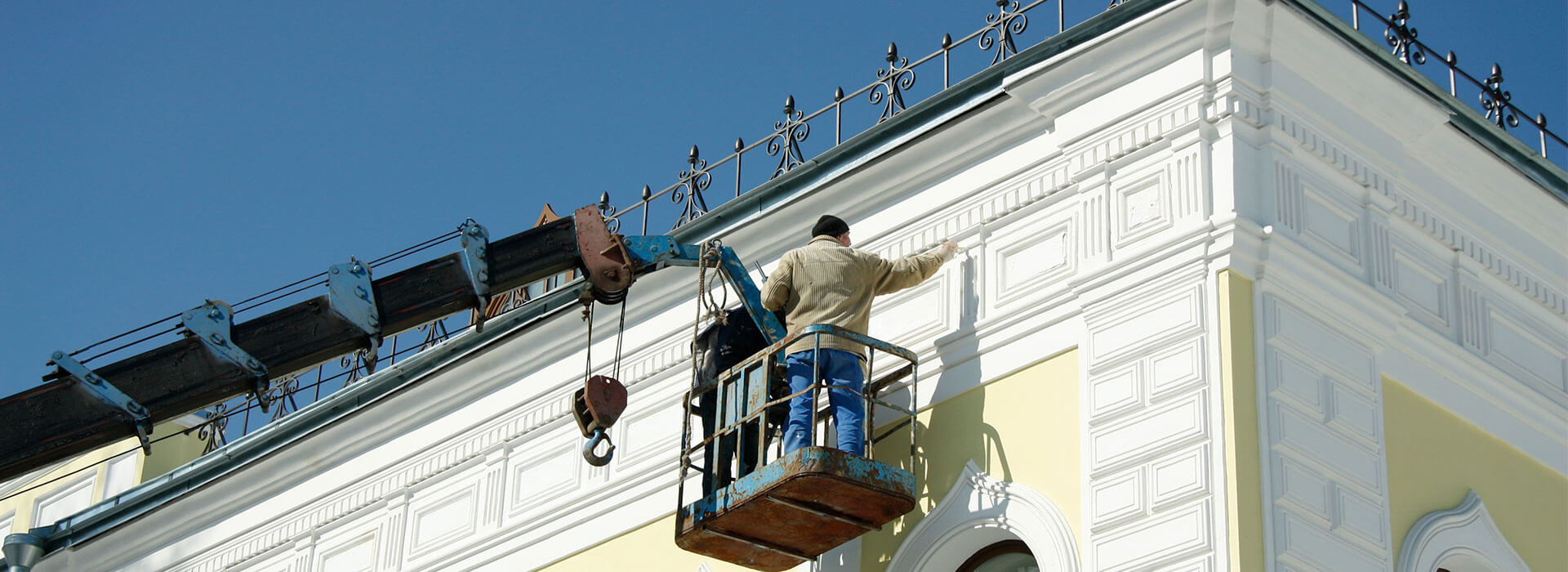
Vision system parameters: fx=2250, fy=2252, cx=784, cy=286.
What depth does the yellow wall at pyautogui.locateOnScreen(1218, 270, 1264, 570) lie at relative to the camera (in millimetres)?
11430

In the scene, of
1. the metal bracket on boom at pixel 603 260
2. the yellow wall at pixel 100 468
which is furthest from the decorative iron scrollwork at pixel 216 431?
the metal bracket on boom at pixel 603 260

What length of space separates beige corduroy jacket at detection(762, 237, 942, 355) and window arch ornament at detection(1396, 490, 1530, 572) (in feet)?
10.4

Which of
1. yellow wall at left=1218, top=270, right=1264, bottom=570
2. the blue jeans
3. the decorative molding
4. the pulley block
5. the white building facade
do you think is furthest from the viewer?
the pulley block

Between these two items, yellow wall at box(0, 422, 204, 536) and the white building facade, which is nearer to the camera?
the white building facade

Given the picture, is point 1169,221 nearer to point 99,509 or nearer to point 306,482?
point 306,482

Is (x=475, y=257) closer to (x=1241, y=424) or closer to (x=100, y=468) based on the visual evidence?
(x=1241, y=424)

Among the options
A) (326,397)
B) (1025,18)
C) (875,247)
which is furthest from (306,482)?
(1025,18)

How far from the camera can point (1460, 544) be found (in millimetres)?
12789

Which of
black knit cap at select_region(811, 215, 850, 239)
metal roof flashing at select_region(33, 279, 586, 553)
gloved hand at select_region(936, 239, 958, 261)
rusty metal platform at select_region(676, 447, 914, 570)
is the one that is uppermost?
metal roof flashing at select_region(33, 279, 586, 553)

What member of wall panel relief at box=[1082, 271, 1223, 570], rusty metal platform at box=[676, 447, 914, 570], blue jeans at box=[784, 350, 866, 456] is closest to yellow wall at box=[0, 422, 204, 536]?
rusty metal platform at box=[676, 447, 914, 570]

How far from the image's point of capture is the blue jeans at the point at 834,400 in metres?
12.8

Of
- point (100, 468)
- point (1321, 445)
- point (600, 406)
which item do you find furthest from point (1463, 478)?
point (100, 468)

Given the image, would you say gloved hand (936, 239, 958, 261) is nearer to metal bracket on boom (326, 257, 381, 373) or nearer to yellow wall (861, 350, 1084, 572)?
yellow wall (861, 350, 1084, 572)

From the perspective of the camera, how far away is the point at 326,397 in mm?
18406
